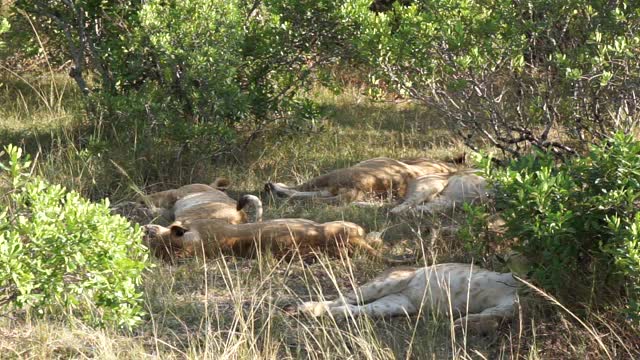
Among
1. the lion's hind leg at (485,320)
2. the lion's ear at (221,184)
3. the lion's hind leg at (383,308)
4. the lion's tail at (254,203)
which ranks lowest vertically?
the lion's ear at (221,184)

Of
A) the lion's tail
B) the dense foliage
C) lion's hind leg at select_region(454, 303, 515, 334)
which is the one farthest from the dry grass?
the lion's tail

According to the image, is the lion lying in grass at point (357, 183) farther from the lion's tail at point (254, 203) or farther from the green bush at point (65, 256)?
the green bush at point (65, 256)

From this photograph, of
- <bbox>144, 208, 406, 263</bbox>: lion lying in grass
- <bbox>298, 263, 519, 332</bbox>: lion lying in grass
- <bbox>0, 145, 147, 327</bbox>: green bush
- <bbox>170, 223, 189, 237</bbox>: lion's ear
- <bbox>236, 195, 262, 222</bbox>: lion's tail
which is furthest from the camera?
<bbox>236, 195, 262, 222</bbox>: lion's tail

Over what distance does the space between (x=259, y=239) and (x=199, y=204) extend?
1.23 metres

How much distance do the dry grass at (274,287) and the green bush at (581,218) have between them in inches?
8.2

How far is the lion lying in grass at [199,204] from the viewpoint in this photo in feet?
25.5

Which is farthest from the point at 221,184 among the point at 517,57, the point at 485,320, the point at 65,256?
the point at 65,256

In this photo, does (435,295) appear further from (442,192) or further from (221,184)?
(221,184)

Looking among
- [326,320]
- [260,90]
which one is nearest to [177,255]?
[326,320]

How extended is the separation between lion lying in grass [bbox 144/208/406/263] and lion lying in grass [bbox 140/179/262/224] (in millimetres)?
525

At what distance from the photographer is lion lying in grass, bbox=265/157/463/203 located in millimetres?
8555

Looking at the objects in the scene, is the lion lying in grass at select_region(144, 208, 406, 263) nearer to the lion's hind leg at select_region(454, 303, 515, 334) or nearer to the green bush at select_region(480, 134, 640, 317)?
the lion's hind leg at select_region(454, 303, 515, 334)

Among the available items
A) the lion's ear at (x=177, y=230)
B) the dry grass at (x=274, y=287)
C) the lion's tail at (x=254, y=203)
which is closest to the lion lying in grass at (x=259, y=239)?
A: the lion's ear at (x=177, y=230)

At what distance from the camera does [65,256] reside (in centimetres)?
462
